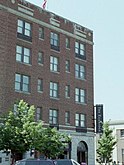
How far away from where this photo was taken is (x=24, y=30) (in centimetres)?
4562

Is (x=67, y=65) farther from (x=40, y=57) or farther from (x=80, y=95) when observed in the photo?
(x=40, y=57)

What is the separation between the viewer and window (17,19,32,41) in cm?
4497

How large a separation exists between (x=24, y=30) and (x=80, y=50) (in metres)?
11.0

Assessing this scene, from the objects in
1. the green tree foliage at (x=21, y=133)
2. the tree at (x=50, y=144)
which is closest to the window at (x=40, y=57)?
the tree at (x=50, y=144)

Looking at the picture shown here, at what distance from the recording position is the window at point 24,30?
45.0 metres

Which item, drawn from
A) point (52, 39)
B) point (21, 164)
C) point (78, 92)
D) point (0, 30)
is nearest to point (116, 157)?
point (78, 92)

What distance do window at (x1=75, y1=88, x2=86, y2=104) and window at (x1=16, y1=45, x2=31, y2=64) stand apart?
9.53 meters

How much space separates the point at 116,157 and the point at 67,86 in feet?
111

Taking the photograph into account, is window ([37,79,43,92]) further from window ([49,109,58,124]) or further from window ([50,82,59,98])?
window ([49,109,58,124])

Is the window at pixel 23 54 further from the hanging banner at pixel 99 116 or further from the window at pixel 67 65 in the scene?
the hanging banner at pixel 99 116

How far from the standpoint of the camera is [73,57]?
51.8 metres

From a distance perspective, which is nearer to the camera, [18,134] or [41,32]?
[18,134]

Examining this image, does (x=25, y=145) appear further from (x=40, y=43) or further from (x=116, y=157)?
(x=116, y=157)

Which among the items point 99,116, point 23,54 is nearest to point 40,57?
point 23,54
